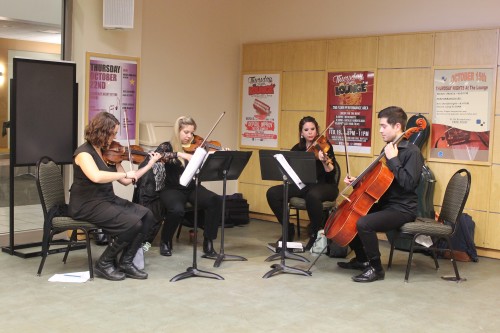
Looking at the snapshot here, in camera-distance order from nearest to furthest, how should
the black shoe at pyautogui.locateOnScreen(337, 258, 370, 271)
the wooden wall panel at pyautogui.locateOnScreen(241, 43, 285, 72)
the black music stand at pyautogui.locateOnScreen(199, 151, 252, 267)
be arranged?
1. the black music stand at pyautogui.locateOnScreen(199, 151, 252, 267)
2. the black shoe at pyautogui.locateOnScreen(337, 258, 370, 271)
3. the wooden wall panel at pyautogui.locateOnScreen(241, 43, 285, 72)

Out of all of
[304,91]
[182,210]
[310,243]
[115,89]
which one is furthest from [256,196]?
[115,89]

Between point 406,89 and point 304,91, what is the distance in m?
1.19

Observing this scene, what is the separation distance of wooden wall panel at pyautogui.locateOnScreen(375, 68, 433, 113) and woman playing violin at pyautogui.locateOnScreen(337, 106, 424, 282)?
4.47 ft

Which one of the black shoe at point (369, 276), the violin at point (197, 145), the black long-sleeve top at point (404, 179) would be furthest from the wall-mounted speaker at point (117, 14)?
the black shoe at point (369, 276)

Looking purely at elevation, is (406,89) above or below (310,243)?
above

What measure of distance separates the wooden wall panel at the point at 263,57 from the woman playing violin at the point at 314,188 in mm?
1359

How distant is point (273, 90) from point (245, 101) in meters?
0.43

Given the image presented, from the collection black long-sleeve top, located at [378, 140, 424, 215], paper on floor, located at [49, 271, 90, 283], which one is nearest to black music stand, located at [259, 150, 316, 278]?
black long-sleeve top, located at [378, 140, 424, 215]

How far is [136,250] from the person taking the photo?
4.88 m

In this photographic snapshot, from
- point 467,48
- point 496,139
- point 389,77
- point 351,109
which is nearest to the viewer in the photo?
point 496,139

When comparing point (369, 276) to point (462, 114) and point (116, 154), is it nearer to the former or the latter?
point (462, 114)

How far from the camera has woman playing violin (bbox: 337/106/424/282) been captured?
4785mm

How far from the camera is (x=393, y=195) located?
4.98 m

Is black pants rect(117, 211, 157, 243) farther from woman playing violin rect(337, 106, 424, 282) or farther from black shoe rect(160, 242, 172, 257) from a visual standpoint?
woman playing violin rect(337, 106, 424, 282)
